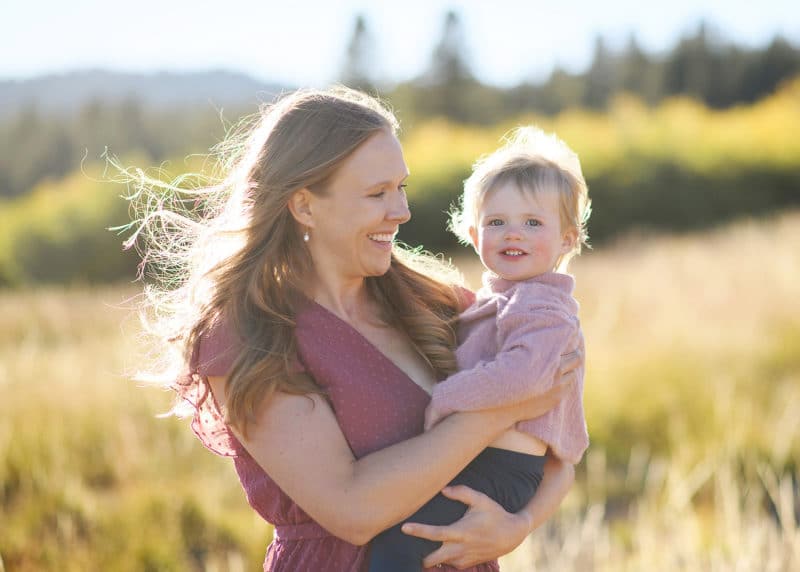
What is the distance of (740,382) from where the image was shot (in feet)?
24.1

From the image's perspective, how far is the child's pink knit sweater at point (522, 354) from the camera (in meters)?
2.20

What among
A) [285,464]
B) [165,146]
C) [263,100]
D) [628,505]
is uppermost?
[263,100]

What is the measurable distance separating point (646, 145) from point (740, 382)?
17.0 m

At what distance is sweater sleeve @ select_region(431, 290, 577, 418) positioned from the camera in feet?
7.16

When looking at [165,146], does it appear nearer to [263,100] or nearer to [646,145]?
[646,145]

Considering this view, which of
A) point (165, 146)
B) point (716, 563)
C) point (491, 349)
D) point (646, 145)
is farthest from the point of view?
point (165, 146)

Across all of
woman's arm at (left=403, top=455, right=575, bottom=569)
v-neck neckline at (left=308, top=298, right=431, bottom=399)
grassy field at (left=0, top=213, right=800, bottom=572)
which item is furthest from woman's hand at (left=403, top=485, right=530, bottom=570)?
grassy field at (left=0, top=213, right=800, bottom=572)

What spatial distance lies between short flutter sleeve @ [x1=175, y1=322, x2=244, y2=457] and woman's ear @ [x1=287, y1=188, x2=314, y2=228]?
0.33m

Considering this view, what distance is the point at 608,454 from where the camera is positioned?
22.5 feet

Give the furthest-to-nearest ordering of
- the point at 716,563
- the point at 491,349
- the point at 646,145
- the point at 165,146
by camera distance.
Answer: the point at 165,146 → the point at 646,145 → the point at 716,563 → the point at 491,349

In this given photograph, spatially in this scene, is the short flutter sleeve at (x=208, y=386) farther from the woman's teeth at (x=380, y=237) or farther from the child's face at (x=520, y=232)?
the child's face at (x=520, y=232)

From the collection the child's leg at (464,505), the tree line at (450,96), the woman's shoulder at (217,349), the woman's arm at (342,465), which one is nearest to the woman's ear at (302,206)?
the woman's shoulder at (217,349)

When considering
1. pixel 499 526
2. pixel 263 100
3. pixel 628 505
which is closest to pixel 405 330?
pixel 499 526

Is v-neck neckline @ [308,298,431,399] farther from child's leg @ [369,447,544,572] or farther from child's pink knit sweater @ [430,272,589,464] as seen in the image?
child's leg @ [369,447,544,572]
